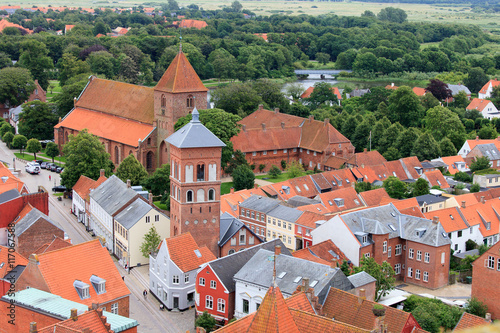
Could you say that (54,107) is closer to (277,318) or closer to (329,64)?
(277,318)

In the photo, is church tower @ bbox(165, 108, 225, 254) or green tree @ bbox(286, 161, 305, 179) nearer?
church tower @ bbox(165, 108, 225, 254)

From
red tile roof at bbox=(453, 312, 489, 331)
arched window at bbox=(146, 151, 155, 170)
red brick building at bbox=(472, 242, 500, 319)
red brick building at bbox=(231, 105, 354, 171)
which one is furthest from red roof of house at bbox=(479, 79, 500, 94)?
red tile roof at bbox=(453, 312, 489, 331)

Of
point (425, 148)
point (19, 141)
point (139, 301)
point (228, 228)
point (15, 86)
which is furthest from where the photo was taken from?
point (15, 86)

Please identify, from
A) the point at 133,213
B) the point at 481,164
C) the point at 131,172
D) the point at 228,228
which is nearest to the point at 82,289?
the point at 228,228

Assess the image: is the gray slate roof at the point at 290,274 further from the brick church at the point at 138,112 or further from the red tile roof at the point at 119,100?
the red tile roof at the point at 119,100

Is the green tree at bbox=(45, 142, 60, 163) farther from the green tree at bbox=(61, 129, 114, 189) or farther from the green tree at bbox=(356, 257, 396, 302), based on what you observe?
the green tree at bbox=(356, 257, 396, 302)

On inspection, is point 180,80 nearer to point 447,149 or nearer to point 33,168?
point 33,168
